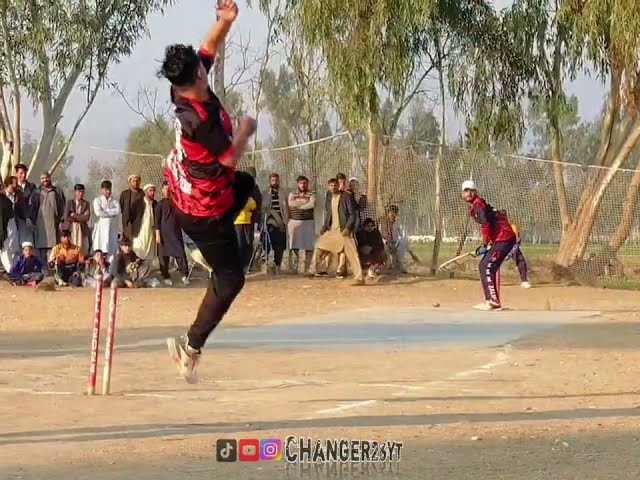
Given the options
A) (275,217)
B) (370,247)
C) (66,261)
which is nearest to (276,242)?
(275,217)

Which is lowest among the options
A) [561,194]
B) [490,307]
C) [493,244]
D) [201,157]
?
[490,307]

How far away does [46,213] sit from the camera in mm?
20031

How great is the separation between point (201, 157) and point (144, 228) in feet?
46.2

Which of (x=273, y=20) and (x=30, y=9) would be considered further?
(x=273, y=20)

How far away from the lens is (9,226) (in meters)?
19.8

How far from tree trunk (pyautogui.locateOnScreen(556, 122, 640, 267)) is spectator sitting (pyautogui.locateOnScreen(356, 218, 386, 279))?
389 centimetres

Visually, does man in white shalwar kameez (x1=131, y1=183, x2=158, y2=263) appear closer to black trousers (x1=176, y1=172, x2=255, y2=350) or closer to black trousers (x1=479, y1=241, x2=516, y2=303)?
black trousers (x1=479, y1=241, x2=516, y2=303)

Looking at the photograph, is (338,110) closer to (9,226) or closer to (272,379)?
(9,226)

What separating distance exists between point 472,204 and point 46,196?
25.9 feet

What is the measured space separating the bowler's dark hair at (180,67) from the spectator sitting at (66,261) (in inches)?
Result: 543

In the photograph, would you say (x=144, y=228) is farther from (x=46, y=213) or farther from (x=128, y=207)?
(x=46, y=213)

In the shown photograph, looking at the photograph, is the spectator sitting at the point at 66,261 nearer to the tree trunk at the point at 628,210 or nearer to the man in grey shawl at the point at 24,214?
the man in grey shawl at the point at 24,214

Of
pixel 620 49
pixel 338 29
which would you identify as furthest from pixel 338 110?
pixel 620 49

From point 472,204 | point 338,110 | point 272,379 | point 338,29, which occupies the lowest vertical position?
point 272,379
